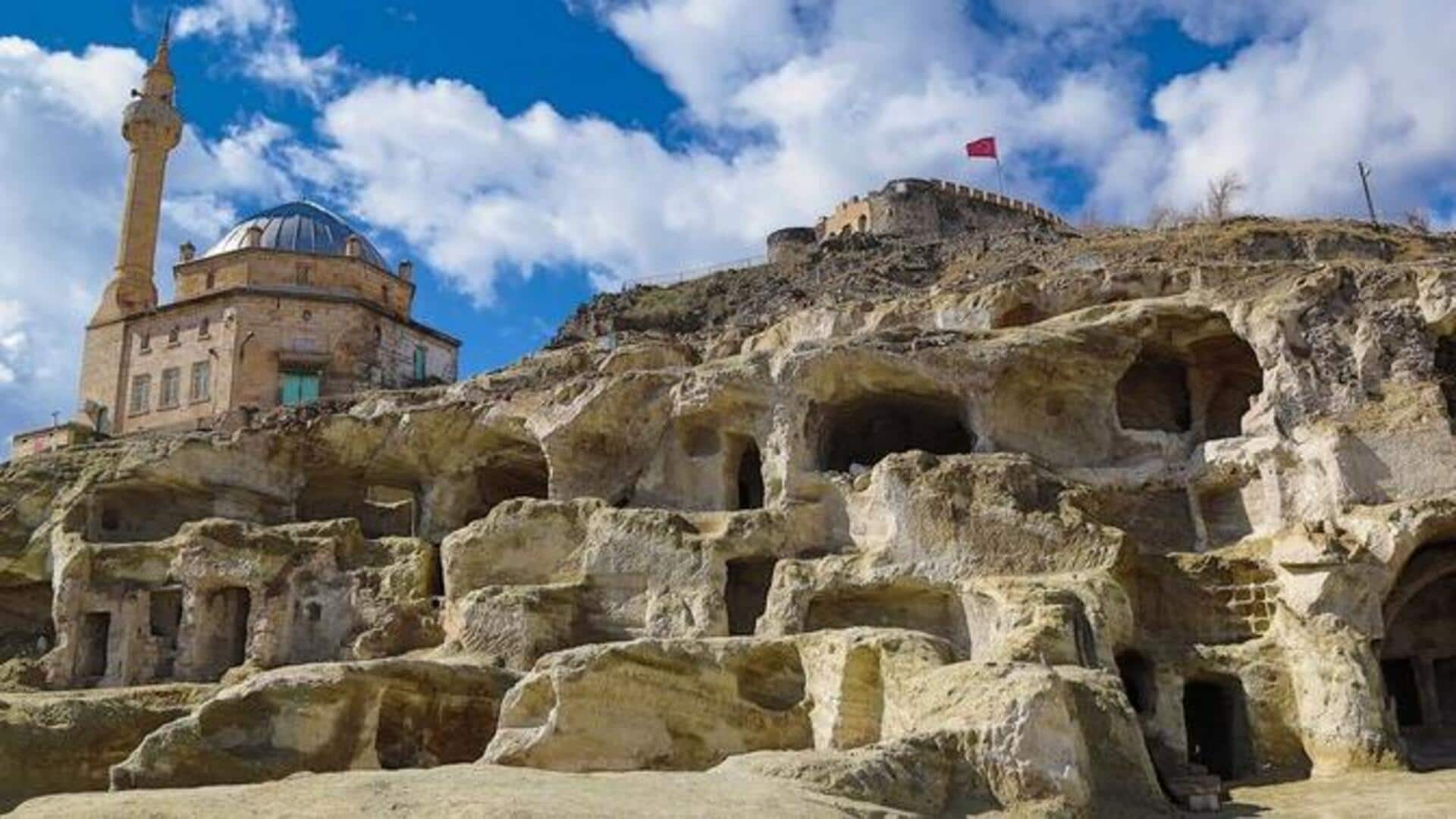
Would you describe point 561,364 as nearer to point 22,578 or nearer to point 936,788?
point 22,578

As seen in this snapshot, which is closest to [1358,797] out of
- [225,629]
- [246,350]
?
[225,629]

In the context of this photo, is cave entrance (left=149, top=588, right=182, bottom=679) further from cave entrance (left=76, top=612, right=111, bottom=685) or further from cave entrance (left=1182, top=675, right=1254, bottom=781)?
cave entrance (left=1182, top=675, right=1254, bottom=781)

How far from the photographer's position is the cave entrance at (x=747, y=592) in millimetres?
23219

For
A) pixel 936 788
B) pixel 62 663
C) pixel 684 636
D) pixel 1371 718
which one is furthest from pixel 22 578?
pixel 1371 718

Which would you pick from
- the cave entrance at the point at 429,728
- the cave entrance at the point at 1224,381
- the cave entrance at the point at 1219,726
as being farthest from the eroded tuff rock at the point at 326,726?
the cave entrance at the point at 1224,381

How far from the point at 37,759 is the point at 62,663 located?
743cm

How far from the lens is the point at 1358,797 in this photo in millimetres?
15250

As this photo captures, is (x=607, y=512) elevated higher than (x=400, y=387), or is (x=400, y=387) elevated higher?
(x=400, y=387)

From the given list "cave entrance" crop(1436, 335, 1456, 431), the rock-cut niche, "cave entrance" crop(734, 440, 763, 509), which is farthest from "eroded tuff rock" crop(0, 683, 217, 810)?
"cave entrance" crop(1436, 335, 1456, 431)

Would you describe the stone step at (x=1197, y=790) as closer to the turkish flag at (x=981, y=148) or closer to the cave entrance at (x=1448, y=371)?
the cave entrance at (x=1448, y=371)

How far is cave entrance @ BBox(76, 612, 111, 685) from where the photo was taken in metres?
26.0

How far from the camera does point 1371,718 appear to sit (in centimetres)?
1731

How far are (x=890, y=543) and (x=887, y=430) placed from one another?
7.16 m

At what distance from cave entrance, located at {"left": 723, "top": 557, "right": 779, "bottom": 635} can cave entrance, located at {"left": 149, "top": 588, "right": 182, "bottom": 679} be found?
35.9 feet
